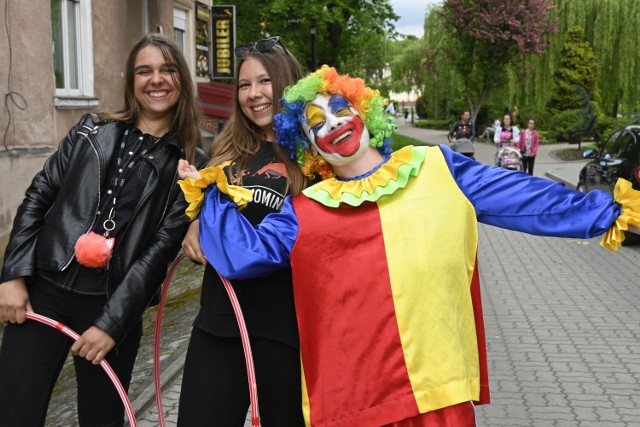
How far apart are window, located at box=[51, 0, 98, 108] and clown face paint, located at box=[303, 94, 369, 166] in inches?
340

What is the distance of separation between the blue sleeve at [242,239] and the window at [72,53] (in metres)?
8.61

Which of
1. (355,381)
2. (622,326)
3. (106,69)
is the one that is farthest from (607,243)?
(106,69)

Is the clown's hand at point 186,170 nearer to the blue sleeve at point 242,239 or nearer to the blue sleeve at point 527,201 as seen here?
the blue sleeve at point 242,239

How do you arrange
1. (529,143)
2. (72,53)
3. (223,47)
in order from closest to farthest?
(72,53), (223,47), (529,143)

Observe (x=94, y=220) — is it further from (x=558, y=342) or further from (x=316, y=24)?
(x=316, y=24)

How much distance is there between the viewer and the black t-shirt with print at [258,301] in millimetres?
2840

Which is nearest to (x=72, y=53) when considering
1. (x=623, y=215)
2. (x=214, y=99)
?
(x=214, y=99)

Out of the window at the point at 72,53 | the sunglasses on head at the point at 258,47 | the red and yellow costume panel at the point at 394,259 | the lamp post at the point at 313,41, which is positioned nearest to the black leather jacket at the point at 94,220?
the red and yellow costume panel at the point at 394,259

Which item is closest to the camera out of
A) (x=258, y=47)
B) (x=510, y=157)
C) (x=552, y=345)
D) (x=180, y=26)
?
(x=258, y=47)

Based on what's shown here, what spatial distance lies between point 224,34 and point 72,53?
325 inches

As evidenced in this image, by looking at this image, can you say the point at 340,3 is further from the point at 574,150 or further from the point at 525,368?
the point at 525,368

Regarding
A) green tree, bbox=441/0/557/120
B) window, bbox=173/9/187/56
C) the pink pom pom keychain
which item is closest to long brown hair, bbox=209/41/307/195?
the pink pom pom keychain

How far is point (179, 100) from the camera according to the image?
3287 millimetres

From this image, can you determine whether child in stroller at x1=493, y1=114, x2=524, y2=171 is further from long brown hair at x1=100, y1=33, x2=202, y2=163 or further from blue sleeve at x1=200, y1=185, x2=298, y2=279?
blue sleeve at x1=200, y1=185, x2=298, y2=279
